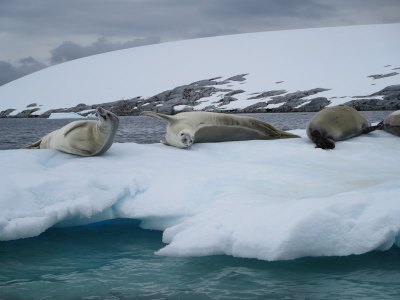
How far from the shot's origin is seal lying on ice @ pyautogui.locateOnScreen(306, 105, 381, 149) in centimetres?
807

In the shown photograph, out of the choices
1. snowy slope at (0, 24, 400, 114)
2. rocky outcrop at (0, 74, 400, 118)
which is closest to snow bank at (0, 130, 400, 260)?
rocky outcrop at (0, 74, 400, 118)

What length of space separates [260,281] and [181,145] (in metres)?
3.65

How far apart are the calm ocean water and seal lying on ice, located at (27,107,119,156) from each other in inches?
75.7

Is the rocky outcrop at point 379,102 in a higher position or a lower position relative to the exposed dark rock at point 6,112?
lower

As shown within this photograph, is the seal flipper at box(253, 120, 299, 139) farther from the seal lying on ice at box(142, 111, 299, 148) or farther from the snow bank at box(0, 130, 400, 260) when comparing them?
the snow bank at box(0, 130, 400, 260)

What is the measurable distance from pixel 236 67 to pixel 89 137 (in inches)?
2774

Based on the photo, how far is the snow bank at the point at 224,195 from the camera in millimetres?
4211

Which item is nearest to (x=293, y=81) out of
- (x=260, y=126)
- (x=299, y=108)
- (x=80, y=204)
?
(x=299, y=108)

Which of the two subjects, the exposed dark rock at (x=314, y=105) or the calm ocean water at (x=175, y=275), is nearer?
the calm ocean water at (x=175, y=275)

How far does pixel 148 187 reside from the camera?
5.58 m

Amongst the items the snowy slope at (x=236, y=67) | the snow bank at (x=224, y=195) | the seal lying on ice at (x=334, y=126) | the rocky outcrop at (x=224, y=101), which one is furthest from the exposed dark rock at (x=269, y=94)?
the snow bank at (x=224, y=195)

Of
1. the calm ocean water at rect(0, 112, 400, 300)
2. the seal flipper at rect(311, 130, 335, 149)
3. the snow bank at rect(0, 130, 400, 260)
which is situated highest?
the seal flipper at rect(311, 130, 335, 149)

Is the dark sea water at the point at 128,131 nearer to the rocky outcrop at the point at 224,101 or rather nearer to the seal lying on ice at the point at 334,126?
the seal lying on ice at the point at 334,126

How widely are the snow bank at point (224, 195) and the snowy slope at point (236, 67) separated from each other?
53759mm
